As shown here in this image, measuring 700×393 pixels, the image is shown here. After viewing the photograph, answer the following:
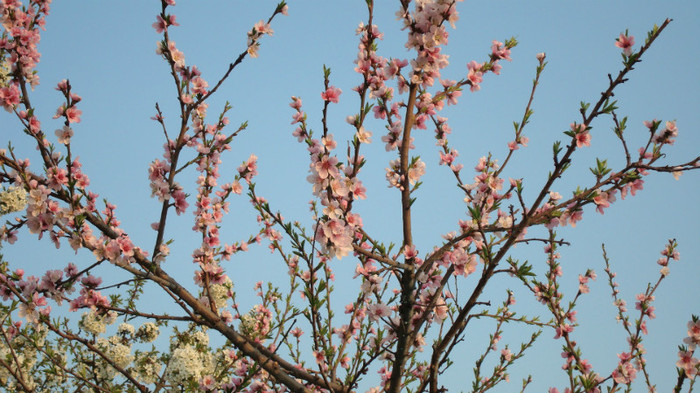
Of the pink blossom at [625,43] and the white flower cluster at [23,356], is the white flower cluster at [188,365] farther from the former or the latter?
the pink blossom at [625,43]

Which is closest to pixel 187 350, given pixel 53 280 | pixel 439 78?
pixel 53 280

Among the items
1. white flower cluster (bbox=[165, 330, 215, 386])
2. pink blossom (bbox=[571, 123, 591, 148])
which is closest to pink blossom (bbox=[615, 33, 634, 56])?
pink blossom (bbox=[571, 123, 591, 148])

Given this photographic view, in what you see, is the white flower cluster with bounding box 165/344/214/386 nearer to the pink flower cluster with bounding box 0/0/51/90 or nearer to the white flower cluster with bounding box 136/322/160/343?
the white flower cluster with bounding box 136/322/160/343

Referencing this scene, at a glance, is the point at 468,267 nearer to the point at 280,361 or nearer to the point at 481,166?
the point at 481,166

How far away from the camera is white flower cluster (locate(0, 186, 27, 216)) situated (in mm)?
8336

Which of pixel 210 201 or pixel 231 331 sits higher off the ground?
pixel 210 201

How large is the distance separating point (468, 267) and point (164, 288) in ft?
7.60

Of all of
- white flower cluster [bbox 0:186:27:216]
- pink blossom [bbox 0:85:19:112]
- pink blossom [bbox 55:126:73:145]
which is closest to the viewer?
pink blossom [bbox 55:126:73:145]

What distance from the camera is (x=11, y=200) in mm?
8391

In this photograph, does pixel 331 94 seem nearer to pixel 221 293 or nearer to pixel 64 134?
pixel 64 134

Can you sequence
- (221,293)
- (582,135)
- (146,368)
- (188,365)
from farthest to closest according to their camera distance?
(146,368) < (221,293) < (188,365) < (582,135)

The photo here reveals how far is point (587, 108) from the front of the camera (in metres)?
3.43

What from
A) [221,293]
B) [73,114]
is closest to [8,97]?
[73,114]

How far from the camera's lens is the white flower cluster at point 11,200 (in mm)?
8336
